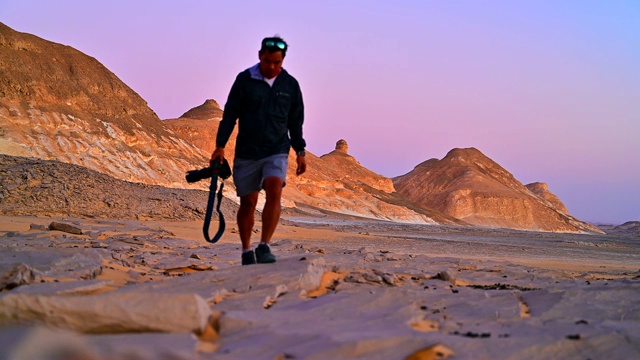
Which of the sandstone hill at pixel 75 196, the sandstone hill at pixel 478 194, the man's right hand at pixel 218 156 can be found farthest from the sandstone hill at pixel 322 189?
the man's right hand at pixel 218 156

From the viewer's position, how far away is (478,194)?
10169 centimetres

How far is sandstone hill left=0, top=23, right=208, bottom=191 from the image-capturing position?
3741 cm

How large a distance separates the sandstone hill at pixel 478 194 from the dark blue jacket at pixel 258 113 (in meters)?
94.1

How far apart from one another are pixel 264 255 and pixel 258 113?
1.15 meters

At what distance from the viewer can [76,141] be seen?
39.0 m

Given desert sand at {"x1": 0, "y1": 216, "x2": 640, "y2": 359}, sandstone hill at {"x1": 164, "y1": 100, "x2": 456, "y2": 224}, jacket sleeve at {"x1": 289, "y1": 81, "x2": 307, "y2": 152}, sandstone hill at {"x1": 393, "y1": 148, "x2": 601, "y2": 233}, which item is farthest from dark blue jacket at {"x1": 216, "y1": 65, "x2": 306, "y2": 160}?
sandstone hill at {"x1": 393, "y1": 148, "x2": 601, "y2": 233}

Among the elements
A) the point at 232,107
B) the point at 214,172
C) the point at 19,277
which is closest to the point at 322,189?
the point at 232,107

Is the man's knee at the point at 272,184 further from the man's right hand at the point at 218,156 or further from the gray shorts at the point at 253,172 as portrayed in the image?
the man's right hand at the point at 218,156

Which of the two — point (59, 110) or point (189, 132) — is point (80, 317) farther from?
point (189, 132)

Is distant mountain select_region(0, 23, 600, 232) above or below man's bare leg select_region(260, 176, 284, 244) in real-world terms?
above

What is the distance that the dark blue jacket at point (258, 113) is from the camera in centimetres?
501

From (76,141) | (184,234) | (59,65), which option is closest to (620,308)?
(184,234)

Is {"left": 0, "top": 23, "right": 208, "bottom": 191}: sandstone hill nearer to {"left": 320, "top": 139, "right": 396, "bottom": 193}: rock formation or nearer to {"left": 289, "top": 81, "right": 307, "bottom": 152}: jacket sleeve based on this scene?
{"left": 289, "top": 81, "right": 307, "bottom": 152}: jacket sleeve

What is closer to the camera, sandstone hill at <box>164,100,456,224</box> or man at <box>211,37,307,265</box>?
man at <box>211,37,307,265</box>
